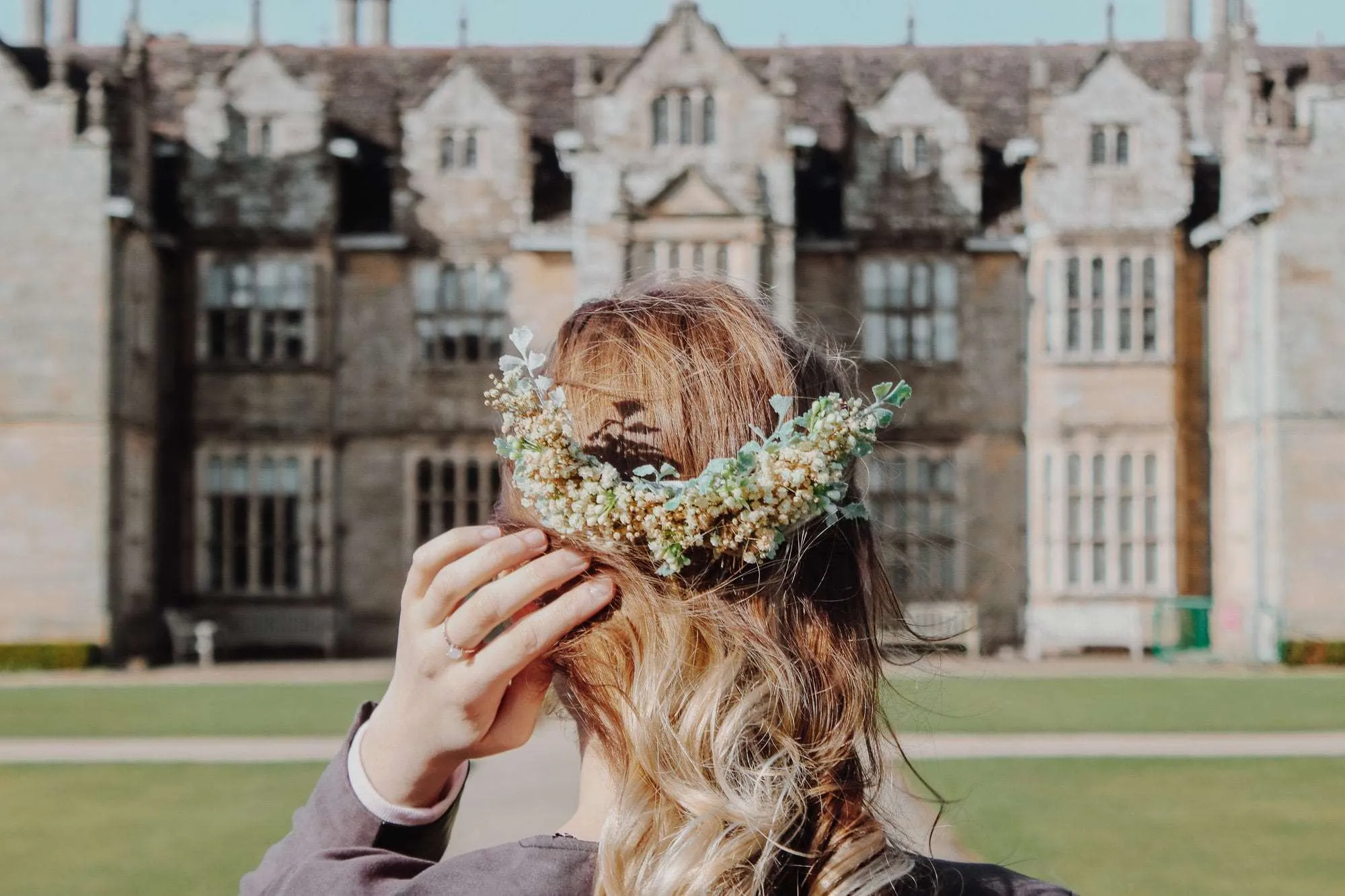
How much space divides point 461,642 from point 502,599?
83 mm

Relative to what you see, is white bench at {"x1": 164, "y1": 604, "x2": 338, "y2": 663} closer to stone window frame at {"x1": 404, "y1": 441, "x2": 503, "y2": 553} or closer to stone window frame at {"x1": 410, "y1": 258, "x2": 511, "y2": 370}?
stone window frame at {"x1": 404, "y1": 441, "x2": 503, "y2": 553}

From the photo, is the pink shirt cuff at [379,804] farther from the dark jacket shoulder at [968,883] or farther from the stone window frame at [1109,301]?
the stone window frame at [1109,301]

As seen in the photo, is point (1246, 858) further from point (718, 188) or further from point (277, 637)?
point (277, 637)

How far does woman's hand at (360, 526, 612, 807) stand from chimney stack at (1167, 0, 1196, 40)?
27480mm

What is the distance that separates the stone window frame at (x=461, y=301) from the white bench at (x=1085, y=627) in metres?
9.52

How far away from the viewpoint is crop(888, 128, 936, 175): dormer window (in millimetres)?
22297

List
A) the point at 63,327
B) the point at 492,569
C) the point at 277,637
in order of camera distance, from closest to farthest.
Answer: the point at 492,569
the point at 63,327
the point at 277,637

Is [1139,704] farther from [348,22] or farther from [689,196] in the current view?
[348,22]

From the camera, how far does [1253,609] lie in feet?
67.6

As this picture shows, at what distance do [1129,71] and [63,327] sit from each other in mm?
16363

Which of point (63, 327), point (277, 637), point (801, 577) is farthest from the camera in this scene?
point (277, 637)

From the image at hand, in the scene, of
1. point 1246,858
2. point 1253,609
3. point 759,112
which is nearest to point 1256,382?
point 1253,609

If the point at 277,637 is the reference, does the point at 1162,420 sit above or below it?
above

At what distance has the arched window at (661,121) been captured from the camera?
70.5ft
